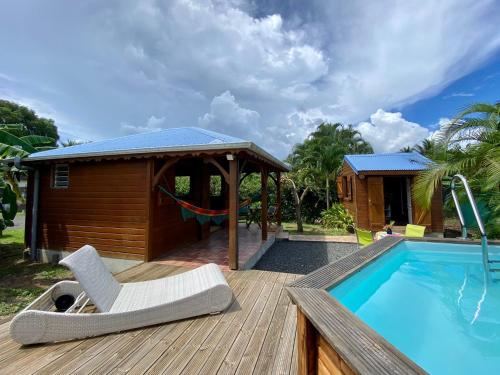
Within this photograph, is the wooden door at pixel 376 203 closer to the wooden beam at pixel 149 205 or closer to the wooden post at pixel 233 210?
the wooden post at pixel 233 210

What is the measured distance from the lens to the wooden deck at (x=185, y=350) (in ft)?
6.84

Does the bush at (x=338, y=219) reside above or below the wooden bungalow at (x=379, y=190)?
below

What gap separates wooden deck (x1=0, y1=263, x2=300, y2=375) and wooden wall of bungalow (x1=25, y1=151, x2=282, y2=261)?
2.95 metres

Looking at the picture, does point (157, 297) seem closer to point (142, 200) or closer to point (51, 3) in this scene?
point (142, 200)

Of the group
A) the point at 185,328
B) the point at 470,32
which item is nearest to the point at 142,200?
the point at 185,328

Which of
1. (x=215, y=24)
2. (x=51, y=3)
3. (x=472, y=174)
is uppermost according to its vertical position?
(x=215, y=24)

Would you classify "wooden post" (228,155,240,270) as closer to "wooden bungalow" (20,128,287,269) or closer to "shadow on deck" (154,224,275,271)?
"wooden bungalow" (20,128,287,269)

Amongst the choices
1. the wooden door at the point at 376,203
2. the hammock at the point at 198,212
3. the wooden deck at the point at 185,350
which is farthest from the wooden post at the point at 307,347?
the wooden door at the point at 376,203

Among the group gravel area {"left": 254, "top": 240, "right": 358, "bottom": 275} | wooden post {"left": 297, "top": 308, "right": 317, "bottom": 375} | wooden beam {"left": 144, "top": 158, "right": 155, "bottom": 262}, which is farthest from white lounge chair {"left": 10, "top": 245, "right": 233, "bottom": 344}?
gravel area {"left": 254, "top": 240, "right": 358, "bottom": 275}

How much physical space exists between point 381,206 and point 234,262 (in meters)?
7.97

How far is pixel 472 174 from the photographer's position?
21.0ft

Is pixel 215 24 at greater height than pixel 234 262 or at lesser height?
greater

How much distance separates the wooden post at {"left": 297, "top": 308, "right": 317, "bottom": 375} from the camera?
1.67 meters

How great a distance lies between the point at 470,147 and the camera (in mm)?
6180
